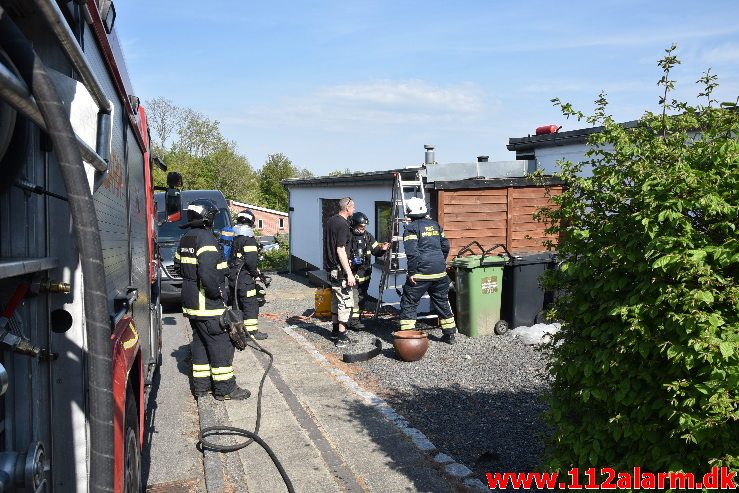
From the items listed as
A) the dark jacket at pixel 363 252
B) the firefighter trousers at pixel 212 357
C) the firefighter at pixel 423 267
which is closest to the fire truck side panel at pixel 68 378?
the firefighter trousers at pixel 212 357

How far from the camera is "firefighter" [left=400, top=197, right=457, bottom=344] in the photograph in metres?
8.25

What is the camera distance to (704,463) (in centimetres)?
272

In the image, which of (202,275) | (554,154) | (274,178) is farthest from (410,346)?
(274,178)

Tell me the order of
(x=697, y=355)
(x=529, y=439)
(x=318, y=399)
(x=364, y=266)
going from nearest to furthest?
1. (x=697, y=355)
2. (x=529, y=439)
3. (x=318, y=399)
4. (x=364, y=266)

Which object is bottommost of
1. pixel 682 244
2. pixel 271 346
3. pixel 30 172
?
pixel 271 346

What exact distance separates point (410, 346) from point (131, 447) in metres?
4.75

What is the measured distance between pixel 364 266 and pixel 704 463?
6.83 meters

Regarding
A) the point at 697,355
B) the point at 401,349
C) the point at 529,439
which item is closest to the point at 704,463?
the point at 697,355

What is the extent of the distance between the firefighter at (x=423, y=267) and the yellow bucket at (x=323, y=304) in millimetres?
2487

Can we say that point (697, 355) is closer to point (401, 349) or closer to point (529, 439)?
→ point (529, 439)

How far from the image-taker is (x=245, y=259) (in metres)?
8.52

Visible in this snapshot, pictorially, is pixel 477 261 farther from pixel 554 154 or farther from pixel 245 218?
pixel 554 154

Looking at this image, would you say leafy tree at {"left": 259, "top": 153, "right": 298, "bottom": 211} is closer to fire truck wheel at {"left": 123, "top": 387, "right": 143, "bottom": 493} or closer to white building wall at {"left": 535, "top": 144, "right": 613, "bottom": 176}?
white building wall at {"left": 535, "top": 144, "right": 613, "bottom": 176}

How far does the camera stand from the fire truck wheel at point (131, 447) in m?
2.90
